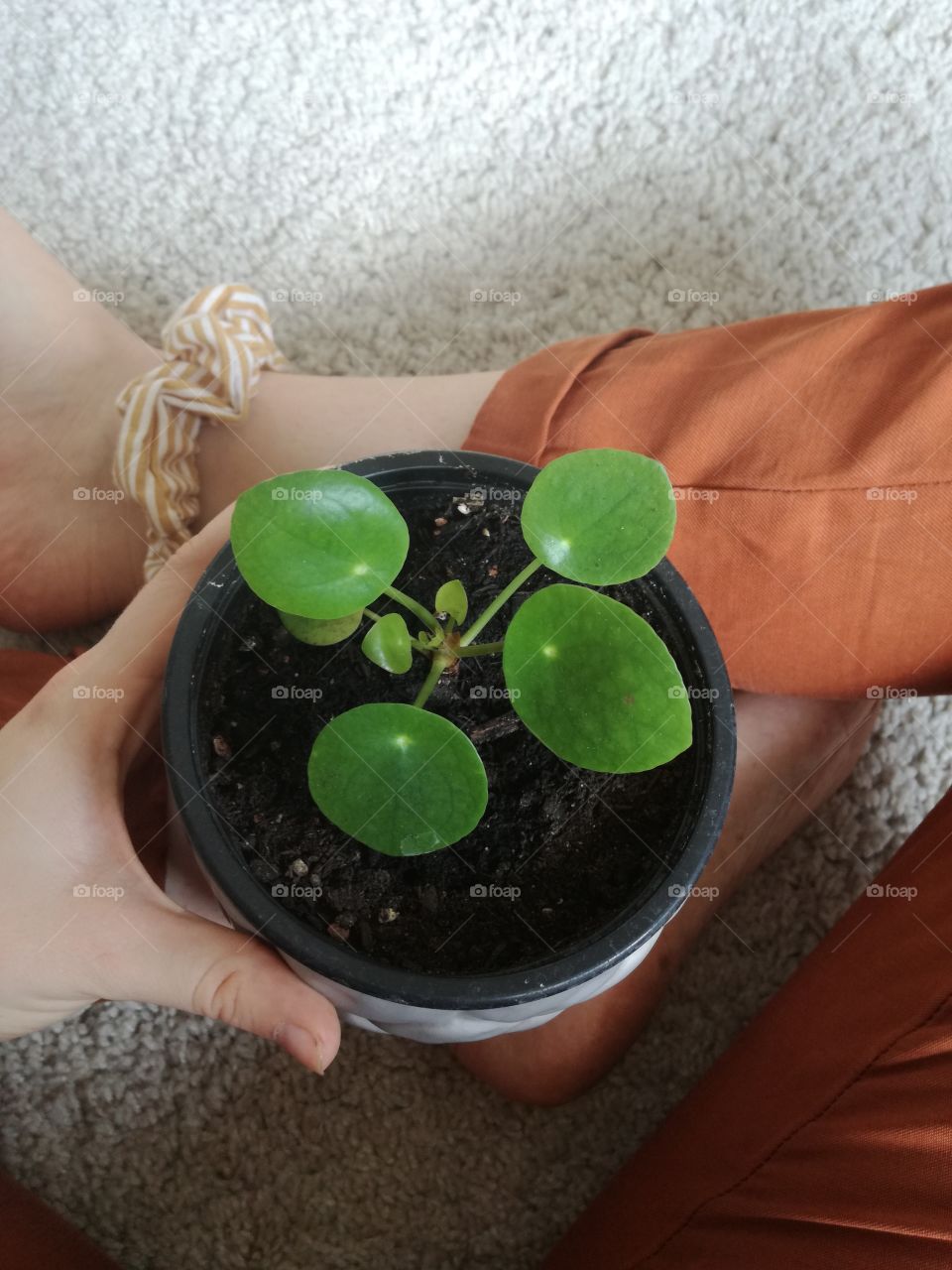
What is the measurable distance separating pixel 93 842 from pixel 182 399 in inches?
13.5

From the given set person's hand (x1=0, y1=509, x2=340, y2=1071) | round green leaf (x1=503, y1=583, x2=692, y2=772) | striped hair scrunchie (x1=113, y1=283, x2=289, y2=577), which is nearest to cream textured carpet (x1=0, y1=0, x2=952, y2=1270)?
striped hair scrunchie (x1=113, y1=283, x2=289, y2=577)

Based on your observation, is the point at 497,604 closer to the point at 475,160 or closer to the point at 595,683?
the point at 595,683

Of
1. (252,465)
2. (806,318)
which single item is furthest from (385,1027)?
(806,318)

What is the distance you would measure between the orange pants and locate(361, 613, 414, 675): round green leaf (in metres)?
0.28

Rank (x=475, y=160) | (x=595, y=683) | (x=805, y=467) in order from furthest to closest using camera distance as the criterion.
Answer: (x=475, y=160)
(x=805, y=467)
(x=595, y=683)

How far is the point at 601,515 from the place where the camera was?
344 mm

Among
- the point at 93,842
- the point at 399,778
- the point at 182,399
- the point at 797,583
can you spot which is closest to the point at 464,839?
the point at 399,778

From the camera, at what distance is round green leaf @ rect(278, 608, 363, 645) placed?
390 mm

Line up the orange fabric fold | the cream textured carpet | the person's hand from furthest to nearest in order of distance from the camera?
the cream textured carpet < the orange fabric fold < the person's hand

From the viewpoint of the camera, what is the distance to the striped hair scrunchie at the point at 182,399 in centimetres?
69

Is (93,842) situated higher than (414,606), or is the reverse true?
(414,606)

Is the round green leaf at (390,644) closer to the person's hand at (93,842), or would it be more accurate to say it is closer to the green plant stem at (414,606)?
the green plant stem at (414,606)

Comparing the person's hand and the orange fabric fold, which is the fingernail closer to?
the person's hand

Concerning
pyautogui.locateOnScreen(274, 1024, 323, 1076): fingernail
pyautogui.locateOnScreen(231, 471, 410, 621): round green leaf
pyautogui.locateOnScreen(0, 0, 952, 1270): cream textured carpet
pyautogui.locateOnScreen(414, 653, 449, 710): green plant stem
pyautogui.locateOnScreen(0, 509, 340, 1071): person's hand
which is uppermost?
pyautogui.locateOnScreen(0, 0, 952, 1270): cream textured carpet
